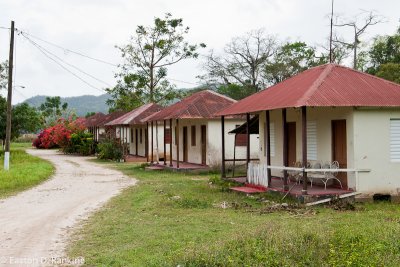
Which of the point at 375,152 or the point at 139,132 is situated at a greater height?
the point at 139,132

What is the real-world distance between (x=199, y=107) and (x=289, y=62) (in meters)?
26.7

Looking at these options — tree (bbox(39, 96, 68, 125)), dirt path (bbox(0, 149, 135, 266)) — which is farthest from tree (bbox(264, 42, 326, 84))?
tree (bbox(39, 96, 68, 125))

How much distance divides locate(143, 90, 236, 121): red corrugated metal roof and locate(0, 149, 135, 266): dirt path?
4171mm

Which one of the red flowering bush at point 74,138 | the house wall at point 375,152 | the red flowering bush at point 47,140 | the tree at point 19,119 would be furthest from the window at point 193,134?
the red flowering bush at point 47,140

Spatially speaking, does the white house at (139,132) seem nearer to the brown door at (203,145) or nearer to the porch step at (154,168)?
the porch step at (154,168)

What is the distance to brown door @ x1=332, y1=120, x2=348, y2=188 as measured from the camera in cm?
1478

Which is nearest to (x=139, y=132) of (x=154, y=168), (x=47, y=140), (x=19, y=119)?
(x=19, y=119)

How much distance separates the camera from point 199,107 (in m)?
25.8

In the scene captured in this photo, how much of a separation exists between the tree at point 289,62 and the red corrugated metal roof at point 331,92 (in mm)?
33379

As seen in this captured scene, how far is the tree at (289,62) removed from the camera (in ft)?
165

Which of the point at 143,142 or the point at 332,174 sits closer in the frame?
the point at 332,174

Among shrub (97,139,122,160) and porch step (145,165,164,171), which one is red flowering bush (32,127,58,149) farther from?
porch step (145,165,164,171)

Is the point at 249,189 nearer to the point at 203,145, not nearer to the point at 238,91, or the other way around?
the point at 203,145

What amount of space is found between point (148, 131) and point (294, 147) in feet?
62.6
